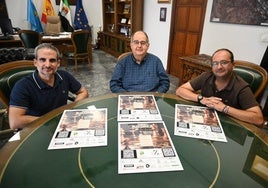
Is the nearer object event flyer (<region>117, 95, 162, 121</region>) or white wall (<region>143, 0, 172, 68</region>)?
event flyer (<region>117, 95, 162, 121</region>)

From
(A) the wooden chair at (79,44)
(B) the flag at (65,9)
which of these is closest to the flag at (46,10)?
(B) the flag at (65,9)

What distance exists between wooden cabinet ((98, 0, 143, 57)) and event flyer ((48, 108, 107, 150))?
414 centimetres

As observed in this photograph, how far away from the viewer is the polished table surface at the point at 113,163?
0.79 metres

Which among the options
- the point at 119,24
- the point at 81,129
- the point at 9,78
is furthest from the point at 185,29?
the point at 81,129

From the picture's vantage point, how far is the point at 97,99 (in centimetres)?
152

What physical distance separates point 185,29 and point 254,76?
235 cm

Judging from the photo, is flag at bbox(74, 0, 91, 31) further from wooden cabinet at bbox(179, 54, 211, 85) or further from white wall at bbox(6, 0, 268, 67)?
wooden cabinet at bbox(179, 54, 211, 85)

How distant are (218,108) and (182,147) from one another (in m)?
0.53

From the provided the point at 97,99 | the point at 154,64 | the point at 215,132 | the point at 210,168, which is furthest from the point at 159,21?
the point at 210,168

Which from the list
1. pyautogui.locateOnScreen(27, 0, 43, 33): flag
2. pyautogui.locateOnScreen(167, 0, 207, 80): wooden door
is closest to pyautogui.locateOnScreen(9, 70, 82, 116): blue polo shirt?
pyautogui.locateOnScreen(167, 0, 207, 80): wooden door

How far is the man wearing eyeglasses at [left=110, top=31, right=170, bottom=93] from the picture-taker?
2066 mm

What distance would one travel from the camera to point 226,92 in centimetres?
156

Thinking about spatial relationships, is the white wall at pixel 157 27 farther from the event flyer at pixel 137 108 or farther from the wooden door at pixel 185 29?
the event flyer at pixel 137 108

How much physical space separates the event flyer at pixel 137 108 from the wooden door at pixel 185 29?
214 centimetres
